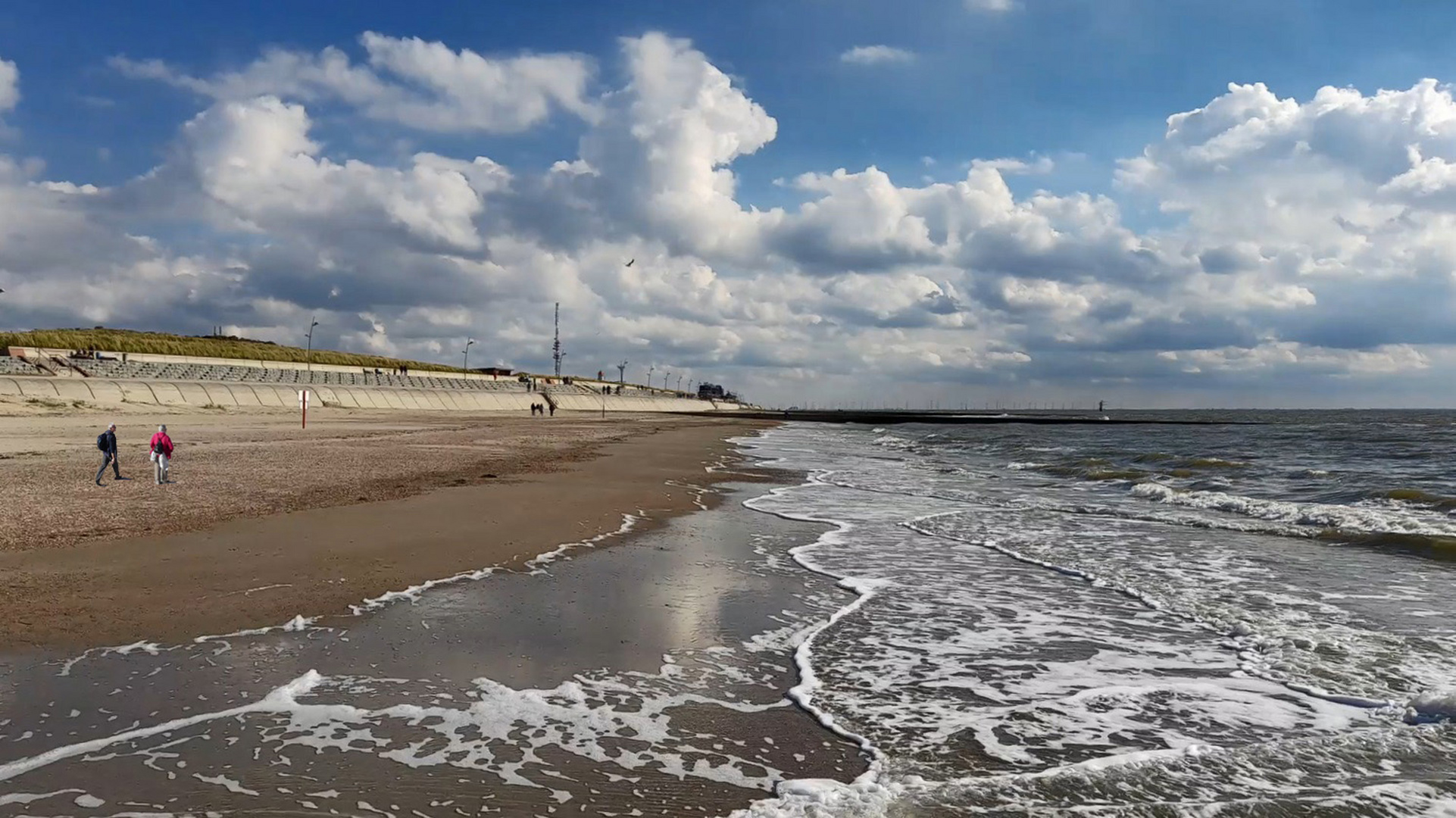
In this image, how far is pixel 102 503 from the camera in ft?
47.5

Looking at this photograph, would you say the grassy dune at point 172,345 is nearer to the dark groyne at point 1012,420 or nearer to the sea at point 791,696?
the dark groyne at point 1012,420

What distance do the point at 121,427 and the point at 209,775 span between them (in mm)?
44816

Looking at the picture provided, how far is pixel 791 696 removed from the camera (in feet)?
21.1

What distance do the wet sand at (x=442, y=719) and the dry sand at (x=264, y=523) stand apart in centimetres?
116

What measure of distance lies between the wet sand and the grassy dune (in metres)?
105

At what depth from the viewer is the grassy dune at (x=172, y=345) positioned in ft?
331

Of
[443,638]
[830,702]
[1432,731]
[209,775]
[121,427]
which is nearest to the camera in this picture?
[209,775]

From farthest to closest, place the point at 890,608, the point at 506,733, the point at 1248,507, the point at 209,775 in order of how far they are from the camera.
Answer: the point at 1248,507, the point at 890,608, the point at 506,733, the point at 209,775

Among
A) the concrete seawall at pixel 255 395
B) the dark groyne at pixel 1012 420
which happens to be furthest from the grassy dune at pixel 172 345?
the dark groyne at pixel 1012 420

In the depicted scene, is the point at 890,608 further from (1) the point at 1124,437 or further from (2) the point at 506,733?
(1) the point at 1124,437

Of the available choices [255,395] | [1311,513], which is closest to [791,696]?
[1311,513]

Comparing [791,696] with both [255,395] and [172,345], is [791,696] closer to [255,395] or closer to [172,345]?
[255,395]

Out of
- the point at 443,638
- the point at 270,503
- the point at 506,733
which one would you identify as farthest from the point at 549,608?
the point at 270,503

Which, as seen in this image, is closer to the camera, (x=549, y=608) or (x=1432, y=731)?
(x=1432, y=731)
